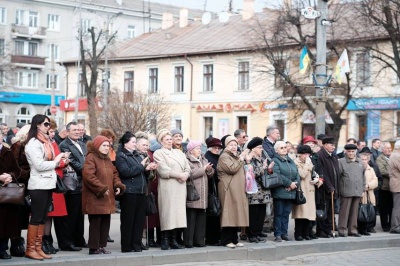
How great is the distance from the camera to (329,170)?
15.7 m

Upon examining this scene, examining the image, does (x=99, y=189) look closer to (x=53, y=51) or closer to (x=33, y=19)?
(x=33, y=19)

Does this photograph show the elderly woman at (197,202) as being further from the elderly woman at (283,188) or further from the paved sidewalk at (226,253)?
the elderly woman at (283,188)

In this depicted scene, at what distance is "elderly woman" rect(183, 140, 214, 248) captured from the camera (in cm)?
1334

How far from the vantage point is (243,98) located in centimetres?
5156

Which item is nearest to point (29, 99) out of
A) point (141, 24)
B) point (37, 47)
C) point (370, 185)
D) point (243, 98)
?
point (37, 47)

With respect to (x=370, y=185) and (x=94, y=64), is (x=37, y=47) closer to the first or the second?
(x=94, y=64)

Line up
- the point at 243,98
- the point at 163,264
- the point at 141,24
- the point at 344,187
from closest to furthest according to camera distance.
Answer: the point at 163,264, the point at 344,187, the point at 243,98, the point at 141,24

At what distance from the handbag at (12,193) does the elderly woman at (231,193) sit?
3631 mm

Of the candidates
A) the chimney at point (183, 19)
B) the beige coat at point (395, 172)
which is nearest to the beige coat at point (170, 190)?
the beige coat at point (395, 172)

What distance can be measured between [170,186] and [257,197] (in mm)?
1864

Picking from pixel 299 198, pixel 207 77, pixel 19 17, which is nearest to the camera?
pixel 299 198

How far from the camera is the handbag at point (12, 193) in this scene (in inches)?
437

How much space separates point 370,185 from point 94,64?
4031cm

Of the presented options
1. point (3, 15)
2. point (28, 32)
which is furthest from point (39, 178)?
point (28, 32)
